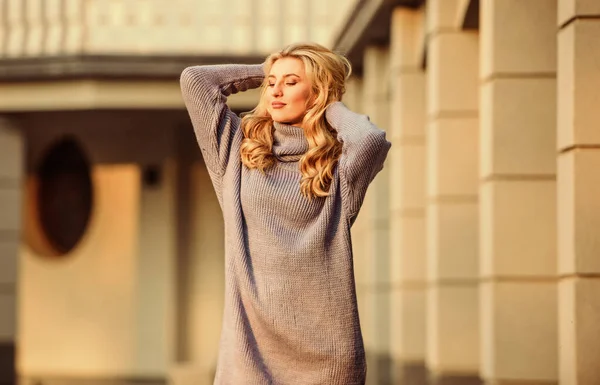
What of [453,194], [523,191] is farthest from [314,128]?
[453,194]

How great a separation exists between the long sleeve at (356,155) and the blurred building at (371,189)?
327 cm

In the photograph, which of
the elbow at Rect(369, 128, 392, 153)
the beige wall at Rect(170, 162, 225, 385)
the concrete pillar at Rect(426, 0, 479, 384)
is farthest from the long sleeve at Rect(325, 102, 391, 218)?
the beige wall at Rect(170, 162, 225, 385)

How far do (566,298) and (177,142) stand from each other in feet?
49.1

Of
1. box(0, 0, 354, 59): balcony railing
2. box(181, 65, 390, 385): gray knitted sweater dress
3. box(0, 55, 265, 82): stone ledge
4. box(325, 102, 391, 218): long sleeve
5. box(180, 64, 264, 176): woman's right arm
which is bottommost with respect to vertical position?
box(181, 65, 390, 385): gray knitted sweater dress

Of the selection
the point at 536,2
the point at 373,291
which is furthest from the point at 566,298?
the point at 373,291

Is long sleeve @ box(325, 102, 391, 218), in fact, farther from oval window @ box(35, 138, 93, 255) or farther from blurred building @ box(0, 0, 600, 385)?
oval window @ box(35, 138, 93, 255)

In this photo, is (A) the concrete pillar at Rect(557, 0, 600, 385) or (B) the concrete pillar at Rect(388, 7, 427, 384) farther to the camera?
(B) the concrete pillar at Rect(388, 7, 427, 384)

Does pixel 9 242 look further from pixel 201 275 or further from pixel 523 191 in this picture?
pixel 523 191

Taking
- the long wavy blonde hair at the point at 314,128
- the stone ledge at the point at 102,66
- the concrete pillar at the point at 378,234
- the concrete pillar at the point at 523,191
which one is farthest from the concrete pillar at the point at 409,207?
the long wavy blonde hair at the point at 314,128

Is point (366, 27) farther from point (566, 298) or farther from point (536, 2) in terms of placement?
point (566, 298)

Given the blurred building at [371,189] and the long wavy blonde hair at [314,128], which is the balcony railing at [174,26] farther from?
the long wavy blonde hair at [314,128]

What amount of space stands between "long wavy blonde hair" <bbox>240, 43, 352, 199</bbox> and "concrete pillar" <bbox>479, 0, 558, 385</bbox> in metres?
5.01

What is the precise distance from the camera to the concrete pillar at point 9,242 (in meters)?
18.6

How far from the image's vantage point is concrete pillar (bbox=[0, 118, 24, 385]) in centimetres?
1861
